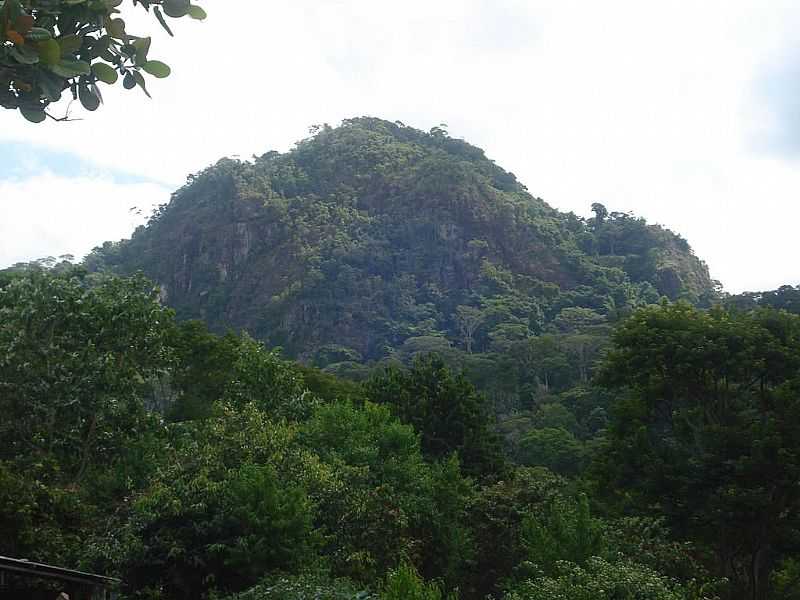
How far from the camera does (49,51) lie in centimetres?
268

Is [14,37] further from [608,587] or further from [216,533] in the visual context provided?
[216,533]

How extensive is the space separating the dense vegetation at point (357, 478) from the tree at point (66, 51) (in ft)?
30.8

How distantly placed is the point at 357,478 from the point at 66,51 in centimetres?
1368

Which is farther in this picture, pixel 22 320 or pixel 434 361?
pixel 434 361

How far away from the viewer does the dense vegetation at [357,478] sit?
12484mm

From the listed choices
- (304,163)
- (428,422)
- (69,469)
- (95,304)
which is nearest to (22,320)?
(95,304)

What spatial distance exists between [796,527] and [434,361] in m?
12.3

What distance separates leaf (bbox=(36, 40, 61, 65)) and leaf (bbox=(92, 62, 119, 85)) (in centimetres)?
26

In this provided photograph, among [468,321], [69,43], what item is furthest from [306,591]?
[468,321]

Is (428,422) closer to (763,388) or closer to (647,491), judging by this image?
(647,491)

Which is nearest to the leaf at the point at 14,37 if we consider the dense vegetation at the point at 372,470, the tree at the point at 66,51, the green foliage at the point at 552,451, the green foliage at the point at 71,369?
the tree at the point at 66,51

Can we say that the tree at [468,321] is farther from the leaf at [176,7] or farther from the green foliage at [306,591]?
the leaf at [176,7]

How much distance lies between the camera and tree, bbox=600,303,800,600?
1559 centimetres

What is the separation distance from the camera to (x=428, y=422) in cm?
2423
